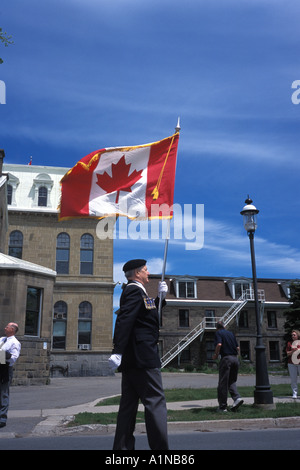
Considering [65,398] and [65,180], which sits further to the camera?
[65,398]

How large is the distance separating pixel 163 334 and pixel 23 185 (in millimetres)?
16605

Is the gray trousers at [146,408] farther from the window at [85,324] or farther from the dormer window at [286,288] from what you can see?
the dormer window at [286,288]

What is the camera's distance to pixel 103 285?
29.7 m

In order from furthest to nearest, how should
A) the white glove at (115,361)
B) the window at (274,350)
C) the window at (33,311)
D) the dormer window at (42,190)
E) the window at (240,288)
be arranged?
1. the window at (240,288)
2. the window at (274,350)
3. the dormer window at (42,190)
4. the window at (33,311)
5. the white glove at (115,361)

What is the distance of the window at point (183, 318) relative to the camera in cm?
3847

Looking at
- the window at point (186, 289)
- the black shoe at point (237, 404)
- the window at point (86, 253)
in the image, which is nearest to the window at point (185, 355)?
the window at point (186, 289)

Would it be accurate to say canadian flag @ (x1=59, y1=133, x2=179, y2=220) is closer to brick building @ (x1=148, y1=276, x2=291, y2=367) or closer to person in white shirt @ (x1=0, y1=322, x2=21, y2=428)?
person in white shirt @ (x1=0, y1=322, x2=21, y2=428)

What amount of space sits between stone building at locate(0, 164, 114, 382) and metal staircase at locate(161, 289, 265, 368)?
8.53 meters

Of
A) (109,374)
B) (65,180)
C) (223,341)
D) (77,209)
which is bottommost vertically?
(109,374)

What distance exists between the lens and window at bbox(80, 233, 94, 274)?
30219mm

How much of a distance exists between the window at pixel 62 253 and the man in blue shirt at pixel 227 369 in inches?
855

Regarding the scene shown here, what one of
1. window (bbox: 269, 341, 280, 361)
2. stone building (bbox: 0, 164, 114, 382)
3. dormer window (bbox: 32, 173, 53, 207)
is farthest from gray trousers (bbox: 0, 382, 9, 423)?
window (bbox: 269, 341, 280, 361)

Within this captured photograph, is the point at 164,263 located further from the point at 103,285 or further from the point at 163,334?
the point at 163,334

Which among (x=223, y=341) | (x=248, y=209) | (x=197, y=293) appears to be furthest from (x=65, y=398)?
(x=197, y=293)
